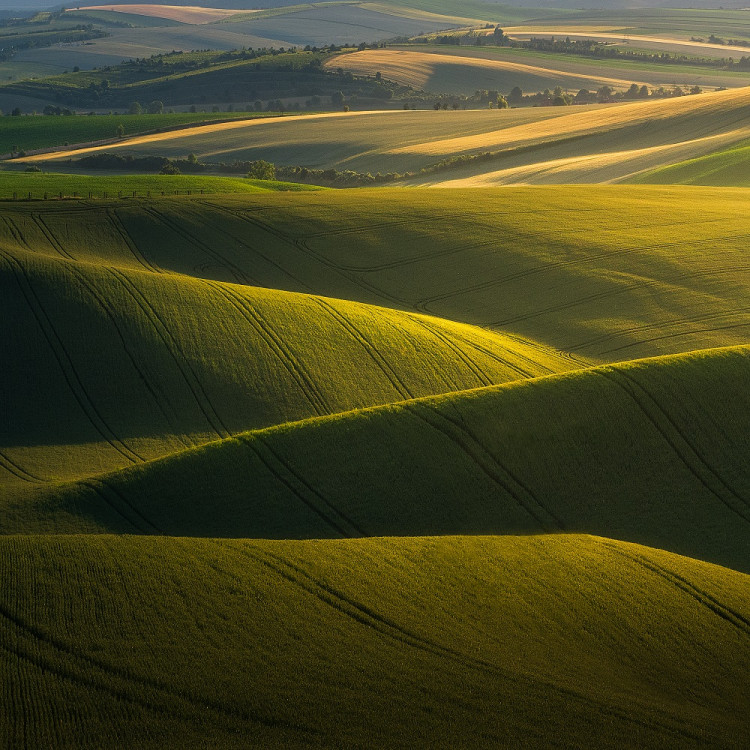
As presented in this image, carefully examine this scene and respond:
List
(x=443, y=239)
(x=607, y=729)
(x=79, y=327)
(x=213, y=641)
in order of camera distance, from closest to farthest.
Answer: (x=607, y=729) < (x=213, y=641) < (x=79, y=327) < (x=443, y=239)

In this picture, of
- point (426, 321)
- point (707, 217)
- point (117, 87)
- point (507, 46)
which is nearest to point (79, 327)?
point (426, 321)

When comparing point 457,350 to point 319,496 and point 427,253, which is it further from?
point 427,253

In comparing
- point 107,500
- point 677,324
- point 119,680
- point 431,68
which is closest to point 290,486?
point 107,500

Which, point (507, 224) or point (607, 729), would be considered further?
point (507, 224)

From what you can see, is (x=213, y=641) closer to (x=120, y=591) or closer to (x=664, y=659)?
(x=120, y=591)

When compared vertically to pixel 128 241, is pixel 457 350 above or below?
below

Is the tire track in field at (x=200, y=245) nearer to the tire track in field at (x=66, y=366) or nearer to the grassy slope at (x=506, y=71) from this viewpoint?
the tire track in field at (x=66, y=366)
